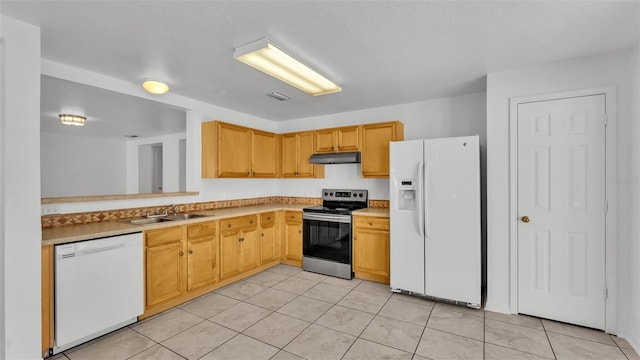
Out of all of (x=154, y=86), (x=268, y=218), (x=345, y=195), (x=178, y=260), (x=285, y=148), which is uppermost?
(x=154, y=86)

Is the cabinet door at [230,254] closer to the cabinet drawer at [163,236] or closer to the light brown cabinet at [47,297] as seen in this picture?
the cabinet drawer at [163,236]

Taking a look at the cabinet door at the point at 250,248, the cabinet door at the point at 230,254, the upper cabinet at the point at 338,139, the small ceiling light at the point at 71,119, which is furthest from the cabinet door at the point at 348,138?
the small ceiling light at the point at 71,119

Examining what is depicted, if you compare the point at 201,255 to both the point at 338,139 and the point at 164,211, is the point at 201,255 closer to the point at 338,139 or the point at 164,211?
the point at 164,211

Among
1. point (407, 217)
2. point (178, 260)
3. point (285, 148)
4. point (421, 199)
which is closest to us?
point (178, 260)

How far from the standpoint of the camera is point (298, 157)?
4555 millimetres

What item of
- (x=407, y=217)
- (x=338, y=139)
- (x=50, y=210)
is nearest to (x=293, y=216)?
(x=338, y=139)

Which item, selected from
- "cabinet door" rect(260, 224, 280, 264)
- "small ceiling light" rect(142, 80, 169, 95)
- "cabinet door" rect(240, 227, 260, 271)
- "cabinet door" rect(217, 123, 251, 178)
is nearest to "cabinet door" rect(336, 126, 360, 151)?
"cabinet door" rect(217, 123, 251, 178)

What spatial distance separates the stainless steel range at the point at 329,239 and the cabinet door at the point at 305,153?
2.35 feet

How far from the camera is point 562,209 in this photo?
2.55 meters

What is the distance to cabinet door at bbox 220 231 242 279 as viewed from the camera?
3.38m

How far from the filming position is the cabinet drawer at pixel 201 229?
3023mm

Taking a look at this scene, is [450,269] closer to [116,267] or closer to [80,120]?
[116,267]

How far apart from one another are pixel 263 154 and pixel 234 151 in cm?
58

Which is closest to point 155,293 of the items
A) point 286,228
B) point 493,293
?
point 286,228
